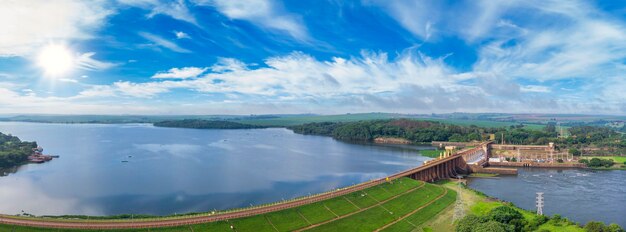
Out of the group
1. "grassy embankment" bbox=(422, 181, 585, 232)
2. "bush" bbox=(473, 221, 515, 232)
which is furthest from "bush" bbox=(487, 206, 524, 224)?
"bush" bbox=(473, 221, 515, 232)

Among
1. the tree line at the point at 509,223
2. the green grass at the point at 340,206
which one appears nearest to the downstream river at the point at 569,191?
the tree line at the point at 509,223

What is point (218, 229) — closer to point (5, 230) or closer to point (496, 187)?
point (5, 230)

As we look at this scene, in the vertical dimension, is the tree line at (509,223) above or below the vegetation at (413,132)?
below

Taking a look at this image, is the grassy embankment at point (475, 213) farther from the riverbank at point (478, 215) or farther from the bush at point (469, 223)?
the bush at point (469, 223)

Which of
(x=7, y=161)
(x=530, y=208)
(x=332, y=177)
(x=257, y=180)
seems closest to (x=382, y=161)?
(x=332, y=177)

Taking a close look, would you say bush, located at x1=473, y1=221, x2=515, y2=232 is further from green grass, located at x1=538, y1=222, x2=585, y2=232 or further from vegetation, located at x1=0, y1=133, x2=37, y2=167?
vegetation, located at x1=0, y1=133, x2=37, y2=167

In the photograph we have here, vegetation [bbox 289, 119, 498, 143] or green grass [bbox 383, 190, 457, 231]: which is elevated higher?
vegetation [bbox 289, 119, 498, 143]
